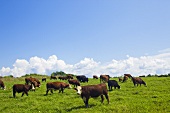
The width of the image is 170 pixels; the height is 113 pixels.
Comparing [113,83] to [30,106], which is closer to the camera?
[30,106]

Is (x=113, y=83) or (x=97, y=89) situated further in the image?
(x=113, y=83)

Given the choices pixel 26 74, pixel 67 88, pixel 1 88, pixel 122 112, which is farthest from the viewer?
pixel 26 74

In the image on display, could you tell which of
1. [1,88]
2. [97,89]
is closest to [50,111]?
[97,89]

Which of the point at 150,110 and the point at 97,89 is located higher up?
the point at 97,89

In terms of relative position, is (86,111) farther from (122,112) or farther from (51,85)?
(51,85)

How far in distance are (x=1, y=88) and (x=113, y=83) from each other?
68.1 feet

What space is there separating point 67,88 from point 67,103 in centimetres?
1166

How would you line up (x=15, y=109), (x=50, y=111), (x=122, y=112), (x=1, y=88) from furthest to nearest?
1. (x=1, y=88)
2. (x=15, y=109)
3. (x=50, y=111)
4. (x=122, y=112)

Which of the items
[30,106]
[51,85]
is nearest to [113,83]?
[51,85]

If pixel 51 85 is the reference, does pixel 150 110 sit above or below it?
below

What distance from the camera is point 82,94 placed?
791 inches

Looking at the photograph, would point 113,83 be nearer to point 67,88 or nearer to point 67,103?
point 67,88

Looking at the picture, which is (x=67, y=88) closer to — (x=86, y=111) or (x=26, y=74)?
(x=86, y=111)

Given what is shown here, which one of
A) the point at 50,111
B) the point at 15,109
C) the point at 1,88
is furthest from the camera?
the point at 1,88
